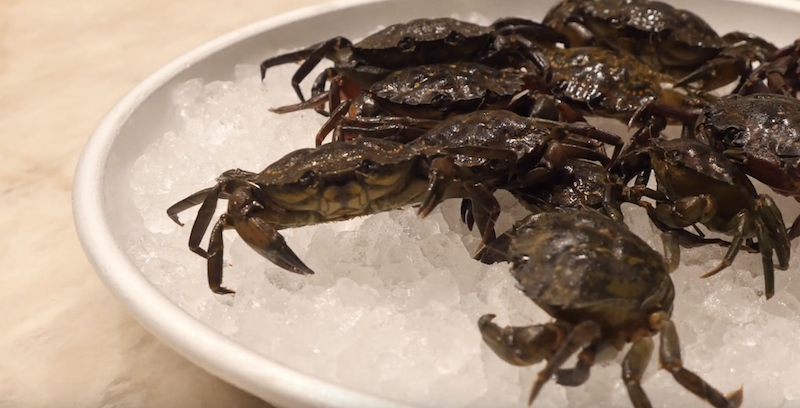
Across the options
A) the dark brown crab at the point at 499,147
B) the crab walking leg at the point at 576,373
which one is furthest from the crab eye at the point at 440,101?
the crab walking leg at the point at 576,373

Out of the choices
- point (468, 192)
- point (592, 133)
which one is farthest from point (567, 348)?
point (592, 133)

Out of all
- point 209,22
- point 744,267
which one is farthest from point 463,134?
point 209,22

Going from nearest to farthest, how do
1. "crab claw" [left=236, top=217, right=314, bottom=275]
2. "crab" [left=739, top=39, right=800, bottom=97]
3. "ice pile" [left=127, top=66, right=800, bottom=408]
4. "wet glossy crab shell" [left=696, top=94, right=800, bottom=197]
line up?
"ice pile" [left=127, top=66, right=800, bottom=408]
"crab claw" [left=236, top=217, right=314, bottom=275]
"wet glossy crab shell" [left=696, top=94, right=800, bottom=197]
"crab" [left=739, top=39, right=800, bottom=97]

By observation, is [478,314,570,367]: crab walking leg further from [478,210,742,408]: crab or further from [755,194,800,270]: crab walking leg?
[755,194,800,270]: crab walking leg

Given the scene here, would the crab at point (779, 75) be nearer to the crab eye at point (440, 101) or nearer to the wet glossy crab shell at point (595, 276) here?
the crab eye at point (440, 101)

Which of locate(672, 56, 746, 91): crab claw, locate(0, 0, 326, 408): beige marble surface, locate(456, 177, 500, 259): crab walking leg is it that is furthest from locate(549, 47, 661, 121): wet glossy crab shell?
locate(0, 0, 326, 408): beige marble surface

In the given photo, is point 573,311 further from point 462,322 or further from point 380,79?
point 380,79

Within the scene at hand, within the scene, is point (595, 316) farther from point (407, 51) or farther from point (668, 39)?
point (668, 39)
